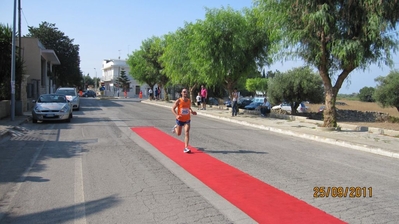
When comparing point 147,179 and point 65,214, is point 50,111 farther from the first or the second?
point 65,214

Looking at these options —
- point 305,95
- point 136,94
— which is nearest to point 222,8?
point 305,95

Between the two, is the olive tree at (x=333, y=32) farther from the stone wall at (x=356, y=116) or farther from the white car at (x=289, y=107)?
the white car at (x=289, y=107)

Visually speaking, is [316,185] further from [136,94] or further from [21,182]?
[136,94]

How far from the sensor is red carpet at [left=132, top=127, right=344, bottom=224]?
512 centimetres

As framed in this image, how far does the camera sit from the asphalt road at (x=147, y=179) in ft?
17.0

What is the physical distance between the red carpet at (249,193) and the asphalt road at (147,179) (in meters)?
0.25

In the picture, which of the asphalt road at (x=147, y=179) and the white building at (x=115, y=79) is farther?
the white building at (x=115, y=79)

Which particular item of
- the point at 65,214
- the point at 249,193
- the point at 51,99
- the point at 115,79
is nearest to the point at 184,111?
the point at 249,193

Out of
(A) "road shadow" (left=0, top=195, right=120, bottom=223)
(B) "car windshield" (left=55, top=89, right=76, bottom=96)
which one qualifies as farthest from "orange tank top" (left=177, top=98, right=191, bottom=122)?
(B) "car windshield" (left=55, top=89, right=76, bottom=96)

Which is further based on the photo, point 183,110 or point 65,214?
point 183,110

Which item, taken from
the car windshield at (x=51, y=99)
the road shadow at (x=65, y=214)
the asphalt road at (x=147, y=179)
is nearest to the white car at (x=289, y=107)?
the car windshield at (x=51, y=99)

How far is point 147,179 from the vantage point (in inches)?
276
